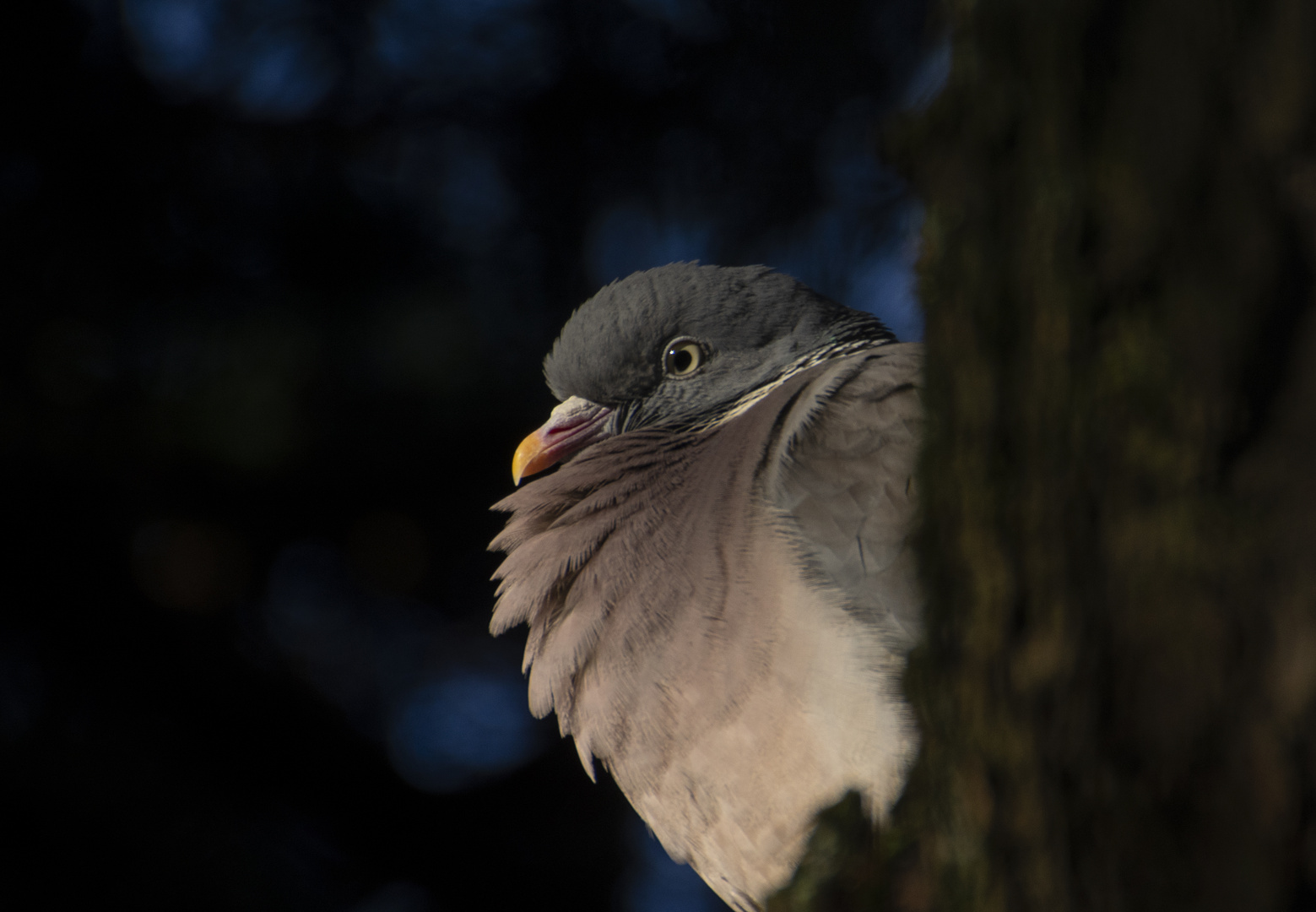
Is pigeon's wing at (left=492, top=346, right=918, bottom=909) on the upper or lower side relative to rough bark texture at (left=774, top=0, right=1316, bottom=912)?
lower

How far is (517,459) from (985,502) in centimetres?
169

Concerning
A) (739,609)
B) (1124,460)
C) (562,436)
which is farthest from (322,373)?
(1124,460)

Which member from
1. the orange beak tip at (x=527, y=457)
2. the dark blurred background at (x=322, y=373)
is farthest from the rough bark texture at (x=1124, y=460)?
the dark blurred background at (x=322, y=373)

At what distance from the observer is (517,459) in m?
2.12

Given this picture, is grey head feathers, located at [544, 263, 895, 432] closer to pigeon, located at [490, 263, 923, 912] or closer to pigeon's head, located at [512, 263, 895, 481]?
pigeon's head, located at [512, 263, 895, 481]

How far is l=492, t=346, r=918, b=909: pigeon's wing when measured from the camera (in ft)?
4.38

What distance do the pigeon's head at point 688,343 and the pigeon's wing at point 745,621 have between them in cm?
37

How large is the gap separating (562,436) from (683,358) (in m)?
0.33

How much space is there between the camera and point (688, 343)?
221 centimetres

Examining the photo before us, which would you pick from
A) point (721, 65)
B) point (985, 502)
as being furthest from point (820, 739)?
point (721, 65)

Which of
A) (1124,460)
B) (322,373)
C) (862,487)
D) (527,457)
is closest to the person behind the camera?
(1124,460)

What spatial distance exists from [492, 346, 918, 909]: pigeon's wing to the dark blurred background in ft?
5.09

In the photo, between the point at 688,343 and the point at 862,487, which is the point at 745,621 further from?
the point at 688,343

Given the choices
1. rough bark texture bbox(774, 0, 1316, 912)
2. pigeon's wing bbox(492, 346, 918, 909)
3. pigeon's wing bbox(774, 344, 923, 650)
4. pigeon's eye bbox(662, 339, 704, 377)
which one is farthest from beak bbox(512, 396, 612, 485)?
rough bark texture bbox(774, 0, 1316, 912)
